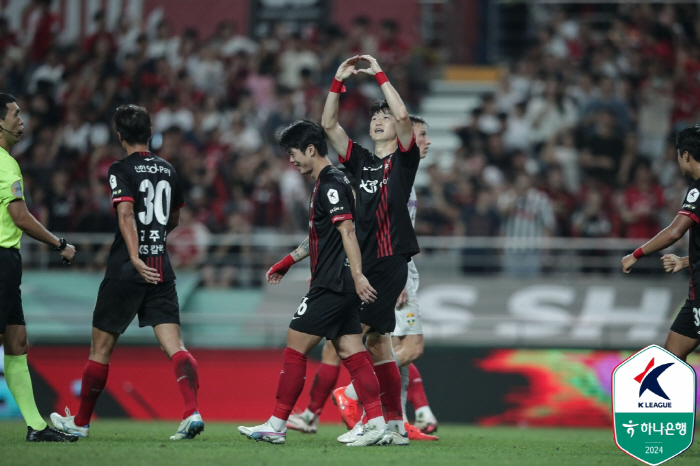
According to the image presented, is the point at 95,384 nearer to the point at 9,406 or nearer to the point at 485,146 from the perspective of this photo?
the point at 9,406

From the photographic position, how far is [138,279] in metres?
6.87

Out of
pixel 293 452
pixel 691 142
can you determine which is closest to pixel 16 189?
pixel 293 452

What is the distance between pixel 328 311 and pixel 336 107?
1517mm

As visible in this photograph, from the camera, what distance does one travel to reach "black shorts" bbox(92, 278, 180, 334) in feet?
22.5

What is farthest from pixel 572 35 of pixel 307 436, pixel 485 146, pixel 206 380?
pixel 307 436

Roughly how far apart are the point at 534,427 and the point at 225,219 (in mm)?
5592

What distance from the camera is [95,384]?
6.91 meters

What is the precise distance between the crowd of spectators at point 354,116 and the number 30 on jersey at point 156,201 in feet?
19.3

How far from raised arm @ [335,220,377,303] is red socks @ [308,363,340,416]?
5.71ft

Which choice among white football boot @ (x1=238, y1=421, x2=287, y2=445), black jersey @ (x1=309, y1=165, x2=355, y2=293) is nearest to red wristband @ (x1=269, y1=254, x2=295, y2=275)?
black jersey @ (x1=309, y1=165, x2=355, y2=293)

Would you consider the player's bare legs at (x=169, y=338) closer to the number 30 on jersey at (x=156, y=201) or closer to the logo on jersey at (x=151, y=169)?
the number 30 on jersey at (x=156, y=201)

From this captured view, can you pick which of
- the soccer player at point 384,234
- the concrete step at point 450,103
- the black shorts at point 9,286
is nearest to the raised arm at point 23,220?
the black shorts at point 9,286

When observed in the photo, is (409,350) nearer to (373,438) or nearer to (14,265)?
(373,438)

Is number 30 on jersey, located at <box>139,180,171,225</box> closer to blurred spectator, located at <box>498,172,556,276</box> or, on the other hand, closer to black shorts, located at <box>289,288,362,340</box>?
black shorts, located at <box>289,288,362,340</box>
